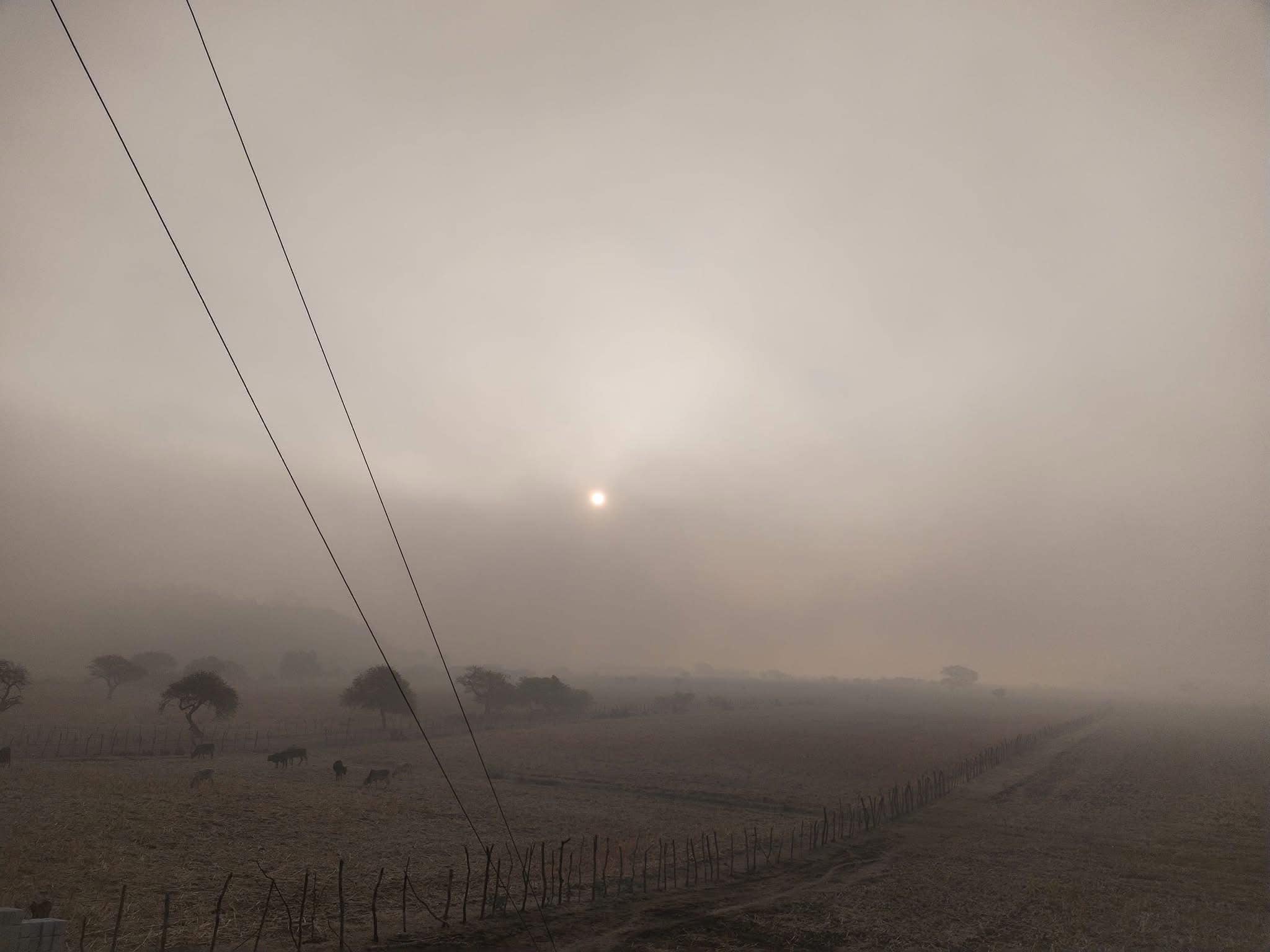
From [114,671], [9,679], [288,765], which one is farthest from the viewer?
[114,671]

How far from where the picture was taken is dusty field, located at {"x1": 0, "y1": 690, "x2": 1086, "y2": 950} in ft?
70.9

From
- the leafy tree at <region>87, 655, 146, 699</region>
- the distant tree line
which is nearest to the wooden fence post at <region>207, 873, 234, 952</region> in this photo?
the distant tree line

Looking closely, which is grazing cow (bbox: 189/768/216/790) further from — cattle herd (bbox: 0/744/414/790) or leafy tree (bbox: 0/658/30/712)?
leafy tree (bbox: 0/658/30/712)

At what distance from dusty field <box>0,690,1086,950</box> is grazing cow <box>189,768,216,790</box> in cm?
81

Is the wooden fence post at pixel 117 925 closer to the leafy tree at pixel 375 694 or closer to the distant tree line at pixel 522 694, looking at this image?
the leafy tree at pixel 375 694

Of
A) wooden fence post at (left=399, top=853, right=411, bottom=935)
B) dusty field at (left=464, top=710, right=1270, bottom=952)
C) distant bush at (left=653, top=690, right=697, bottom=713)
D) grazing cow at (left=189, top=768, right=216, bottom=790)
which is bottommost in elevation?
distant bush at (left=653, top=690, right=697, bottom=713)

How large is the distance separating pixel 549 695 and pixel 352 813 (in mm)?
83580

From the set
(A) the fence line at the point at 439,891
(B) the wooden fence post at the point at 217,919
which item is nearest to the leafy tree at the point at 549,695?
(A) the fence line at the point at 439,891

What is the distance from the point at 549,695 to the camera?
116m

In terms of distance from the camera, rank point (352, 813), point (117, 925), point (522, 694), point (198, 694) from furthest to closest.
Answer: point (522, 694), point (198, 694), point (352, 813), point (117, 925)

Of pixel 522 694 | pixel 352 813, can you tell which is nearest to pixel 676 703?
pixel 522 694

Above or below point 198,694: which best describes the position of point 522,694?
below

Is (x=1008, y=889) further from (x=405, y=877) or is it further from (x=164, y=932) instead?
(x=164, y=932)

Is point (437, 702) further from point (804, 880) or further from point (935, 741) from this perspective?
point (804, 880)
